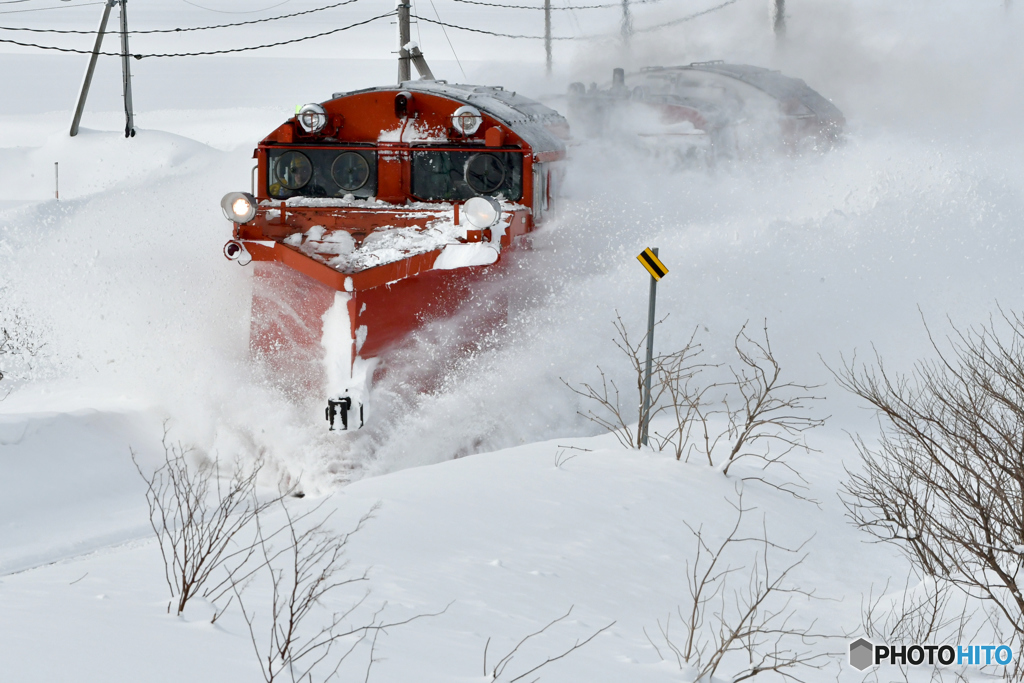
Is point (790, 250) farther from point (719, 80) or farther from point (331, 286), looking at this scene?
point (331, 286)

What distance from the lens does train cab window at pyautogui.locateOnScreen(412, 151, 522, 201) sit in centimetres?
749

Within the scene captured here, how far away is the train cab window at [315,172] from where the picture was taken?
7828 mm

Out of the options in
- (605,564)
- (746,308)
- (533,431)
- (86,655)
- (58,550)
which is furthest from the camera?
(746,308)

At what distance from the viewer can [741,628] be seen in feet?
11.4

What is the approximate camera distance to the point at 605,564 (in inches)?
181

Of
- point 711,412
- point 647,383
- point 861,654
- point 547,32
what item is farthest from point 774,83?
point 547,32

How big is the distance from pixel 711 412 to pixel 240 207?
3.93 meters

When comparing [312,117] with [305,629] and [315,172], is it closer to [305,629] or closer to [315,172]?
[315,172]

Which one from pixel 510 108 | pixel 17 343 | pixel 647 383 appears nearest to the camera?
pixel 647 383

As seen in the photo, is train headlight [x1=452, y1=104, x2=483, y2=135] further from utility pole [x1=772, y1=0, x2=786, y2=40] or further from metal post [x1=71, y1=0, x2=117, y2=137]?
metal post [x1=71, y1=0, x2=117, y2=137]

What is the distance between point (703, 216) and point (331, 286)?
4.72m

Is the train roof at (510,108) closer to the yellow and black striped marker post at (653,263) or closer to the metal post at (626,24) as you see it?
the yellow and black striped marker post at (653,263)

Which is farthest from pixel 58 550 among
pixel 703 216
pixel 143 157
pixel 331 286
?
pixel 143 157

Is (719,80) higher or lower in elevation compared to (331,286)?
higher
